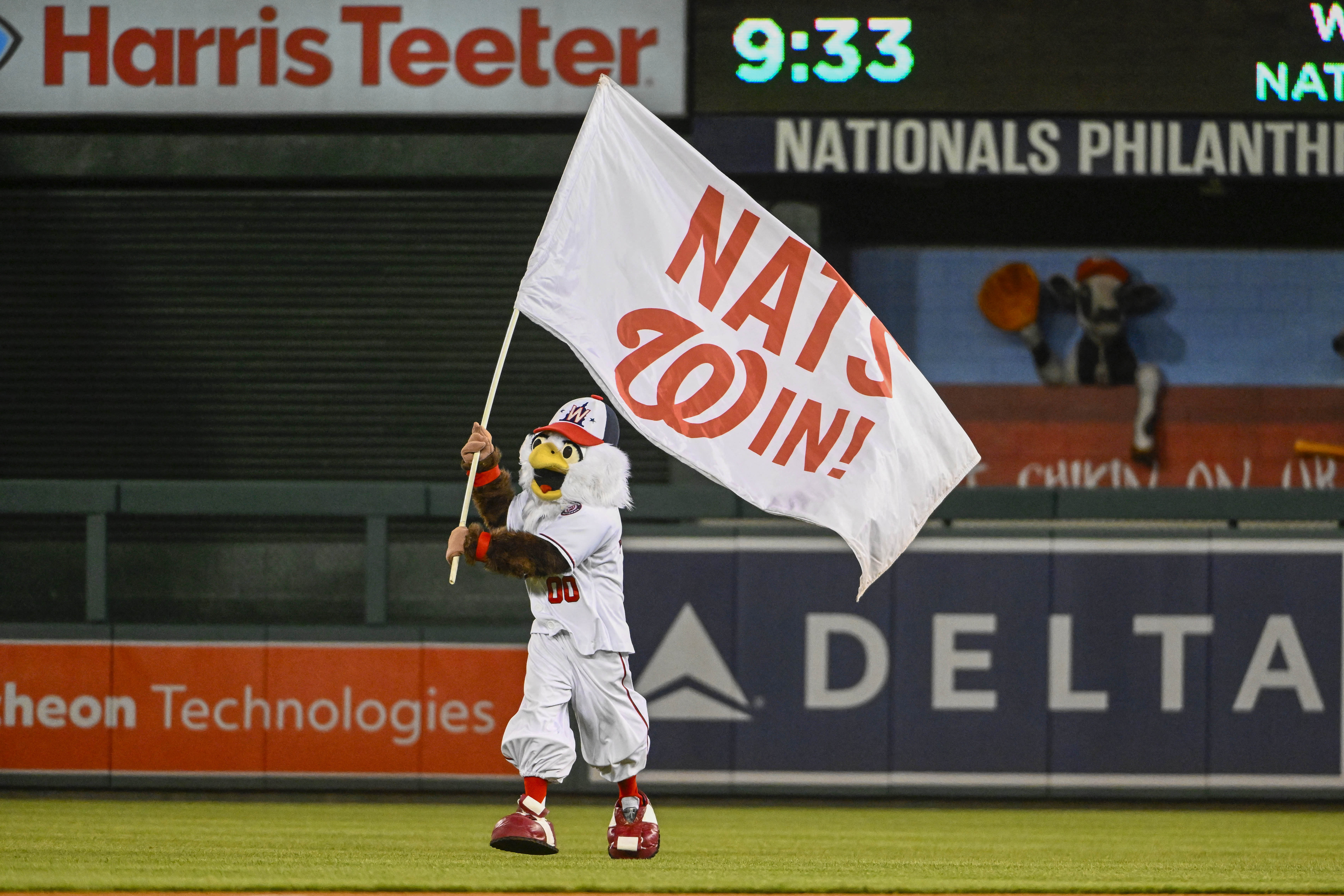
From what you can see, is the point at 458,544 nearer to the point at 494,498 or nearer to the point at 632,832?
the point at 494,498

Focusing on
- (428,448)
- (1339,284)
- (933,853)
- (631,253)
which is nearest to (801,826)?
(933,853)

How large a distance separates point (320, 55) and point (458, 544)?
6301 millimetres

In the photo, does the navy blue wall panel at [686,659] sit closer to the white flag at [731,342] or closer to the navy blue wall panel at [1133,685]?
the navy blue wall panel at [1133,685]

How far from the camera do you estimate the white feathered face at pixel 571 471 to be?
606 centimetres

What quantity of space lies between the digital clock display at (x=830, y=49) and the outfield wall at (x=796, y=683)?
352 centimetres

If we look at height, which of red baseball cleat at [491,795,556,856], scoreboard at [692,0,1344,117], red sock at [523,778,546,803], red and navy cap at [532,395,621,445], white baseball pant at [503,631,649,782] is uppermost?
scoreboard at [692,0,1344,117]

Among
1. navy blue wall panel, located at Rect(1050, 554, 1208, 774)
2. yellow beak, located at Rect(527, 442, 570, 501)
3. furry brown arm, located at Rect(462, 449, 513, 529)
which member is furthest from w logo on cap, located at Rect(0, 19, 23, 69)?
navy blue wall panel, located at Rect(1050, 554, 1208, 774)

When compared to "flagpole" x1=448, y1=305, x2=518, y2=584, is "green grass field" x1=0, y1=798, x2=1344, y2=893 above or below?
below

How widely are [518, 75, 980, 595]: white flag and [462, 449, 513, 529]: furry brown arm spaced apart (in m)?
0.85

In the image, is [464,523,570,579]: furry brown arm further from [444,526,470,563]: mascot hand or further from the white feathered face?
the white feathered face

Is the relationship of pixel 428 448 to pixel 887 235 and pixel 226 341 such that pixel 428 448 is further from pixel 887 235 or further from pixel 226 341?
pixel 887 235

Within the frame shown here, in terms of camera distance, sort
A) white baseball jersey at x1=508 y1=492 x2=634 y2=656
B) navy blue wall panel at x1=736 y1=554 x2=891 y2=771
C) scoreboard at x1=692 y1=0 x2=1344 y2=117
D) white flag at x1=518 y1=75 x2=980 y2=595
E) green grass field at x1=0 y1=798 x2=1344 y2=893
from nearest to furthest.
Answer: white flag at x1=518 y1=75 x2=980 y2=595 < green grass field at x1=0 y1=798 x2=1344 y2=893 < white baseball jersey at x1=508 y1=492 x2=634 y2=656 < navy blue wall panel at x1=736 y1=554 x2=891 y2=771 < scoreboard at x1=692 y1=0 x2=1344 y2=117

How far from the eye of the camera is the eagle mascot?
588 centimetres

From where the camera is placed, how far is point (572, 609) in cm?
608
